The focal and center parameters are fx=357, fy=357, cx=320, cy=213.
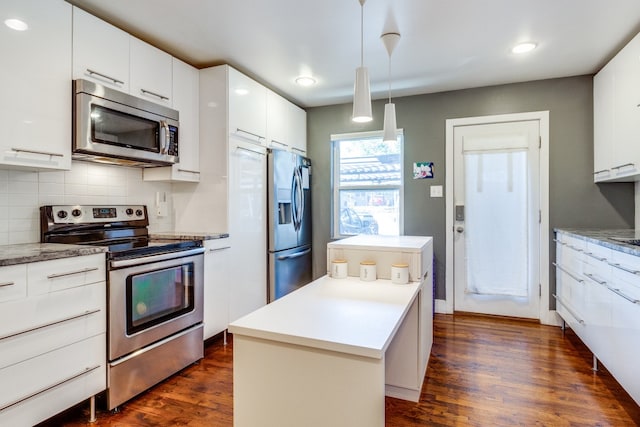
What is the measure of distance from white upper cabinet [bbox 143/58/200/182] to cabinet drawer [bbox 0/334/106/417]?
1.28 m

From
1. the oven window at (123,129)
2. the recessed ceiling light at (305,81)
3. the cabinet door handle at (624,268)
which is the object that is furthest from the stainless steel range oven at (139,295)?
the cabinet door handle at (624,268)

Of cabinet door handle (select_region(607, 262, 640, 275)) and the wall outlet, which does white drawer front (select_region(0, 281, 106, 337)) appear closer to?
cabinet door handle (select_region(607, 262, 640, 275))

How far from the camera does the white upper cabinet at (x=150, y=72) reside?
2371 millimetres

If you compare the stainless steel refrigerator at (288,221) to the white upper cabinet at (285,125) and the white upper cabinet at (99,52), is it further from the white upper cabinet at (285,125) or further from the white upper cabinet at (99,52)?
the white upper cabinet at (99,52)

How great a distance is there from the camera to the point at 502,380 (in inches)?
88.7

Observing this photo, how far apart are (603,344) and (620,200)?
1.61 metres

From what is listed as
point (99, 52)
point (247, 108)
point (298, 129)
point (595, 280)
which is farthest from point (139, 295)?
point (595, 280)

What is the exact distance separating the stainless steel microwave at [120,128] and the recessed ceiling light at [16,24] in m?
0.31

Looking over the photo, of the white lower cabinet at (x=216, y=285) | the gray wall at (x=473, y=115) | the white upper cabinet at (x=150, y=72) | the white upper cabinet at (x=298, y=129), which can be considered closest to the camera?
the white upper cabinet at (x=150, y=72)

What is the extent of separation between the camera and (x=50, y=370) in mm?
1655

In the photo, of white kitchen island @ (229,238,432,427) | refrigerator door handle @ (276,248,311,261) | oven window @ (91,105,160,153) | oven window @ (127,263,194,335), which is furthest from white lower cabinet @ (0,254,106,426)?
refrigerator door handle @ (276,248,311,261)

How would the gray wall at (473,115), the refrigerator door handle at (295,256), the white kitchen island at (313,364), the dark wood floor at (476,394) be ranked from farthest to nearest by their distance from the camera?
the refrigerator door handle at (295,256)
the gray wall at (473,115)
the dark wood floor at (476,394)
the white kitchen island at (313,364)

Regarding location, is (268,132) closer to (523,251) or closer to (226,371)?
(226,371)

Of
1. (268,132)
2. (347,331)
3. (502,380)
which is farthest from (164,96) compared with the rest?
(502,380)
